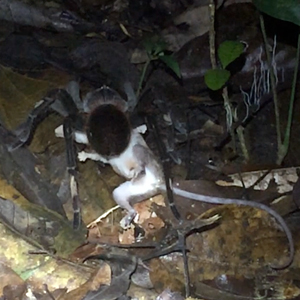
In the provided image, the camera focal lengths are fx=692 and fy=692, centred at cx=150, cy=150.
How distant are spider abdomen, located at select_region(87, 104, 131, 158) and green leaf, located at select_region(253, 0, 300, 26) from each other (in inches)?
27.8

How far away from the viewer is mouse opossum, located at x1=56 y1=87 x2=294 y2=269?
8.82 feet

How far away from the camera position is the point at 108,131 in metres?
2.74

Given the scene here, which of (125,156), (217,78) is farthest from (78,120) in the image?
(217,78)

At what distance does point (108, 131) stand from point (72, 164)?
0.19m

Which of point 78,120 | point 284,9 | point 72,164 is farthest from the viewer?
point 78,120

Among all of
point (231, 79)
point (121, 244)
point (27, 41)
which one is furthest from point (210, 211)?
point (27, 41)

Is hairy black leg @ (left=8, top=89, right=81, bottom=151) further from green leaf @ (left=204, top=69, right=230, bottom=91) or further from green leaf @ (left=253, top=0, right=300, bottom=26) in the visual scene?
green leaf @ (left=253, top=0, right=300, bottom=26)

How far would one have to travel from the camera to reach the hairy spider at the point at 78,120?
8.96 feet

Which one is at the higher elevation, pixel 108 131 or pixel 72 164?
pixel 108 131

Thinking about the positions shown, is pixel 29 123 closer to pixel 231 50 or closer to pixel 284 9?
pixel 231 50

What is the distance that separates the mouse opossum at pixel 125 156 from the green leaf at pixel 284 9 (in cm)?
71

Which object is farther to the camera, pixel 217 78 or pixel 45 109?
pixel 45 109

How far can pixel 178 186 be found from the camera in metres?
2.71

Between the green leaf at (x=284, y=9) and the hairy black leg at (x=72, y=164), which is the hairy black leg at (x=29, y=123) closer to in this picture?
the hairy black leg at (x=72, y=164)
